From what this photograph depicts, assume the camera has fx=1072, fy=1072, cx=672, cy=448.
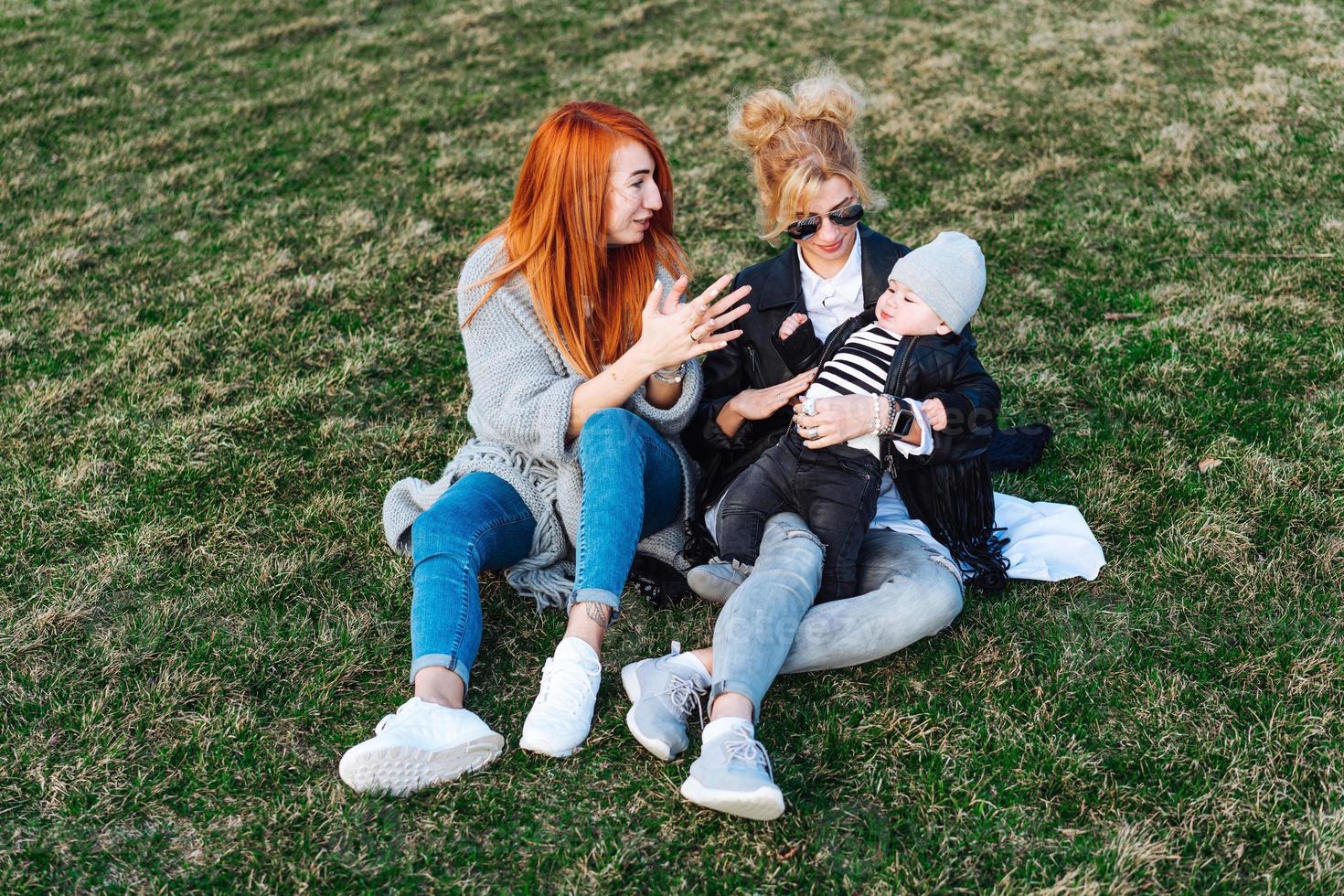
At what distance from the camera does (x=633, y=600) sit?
3.86m

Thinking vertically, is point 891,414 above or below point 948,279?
below

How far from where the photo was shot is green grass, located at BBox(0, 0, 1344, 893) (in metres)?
2.88

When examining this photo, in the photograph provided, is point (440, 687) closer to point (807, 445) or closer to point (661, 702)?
point (661, 702)

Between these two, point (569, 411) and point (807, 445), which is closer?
point (807, 445)

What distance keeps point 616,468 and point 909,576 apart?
980mm

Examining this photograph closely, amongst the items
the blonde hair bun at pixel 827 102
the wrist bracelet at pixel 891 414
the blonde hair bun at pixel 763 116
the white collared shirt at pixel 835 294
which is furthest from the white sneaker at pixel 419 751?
the blonde hair bun at pixel 827 102

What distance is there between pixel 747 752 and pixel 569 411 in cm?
129

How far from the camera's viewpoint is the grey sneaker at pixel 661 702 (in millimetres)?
3062

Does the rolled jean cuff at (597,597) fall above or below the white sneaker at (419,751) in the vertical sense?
above

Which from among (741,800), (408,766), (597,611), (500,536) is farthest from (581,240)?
(741,800)

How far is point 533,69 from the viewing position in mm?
10055

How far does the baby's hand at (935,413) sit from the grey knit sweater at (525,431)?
820mm

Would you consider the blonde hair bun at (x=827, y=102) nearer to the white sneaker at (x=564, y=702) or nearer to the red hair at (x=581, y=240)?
the red hair at (x=581, y=240)

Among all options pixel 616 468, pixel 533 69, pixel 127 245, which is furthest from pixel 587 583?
pixel 533 69
